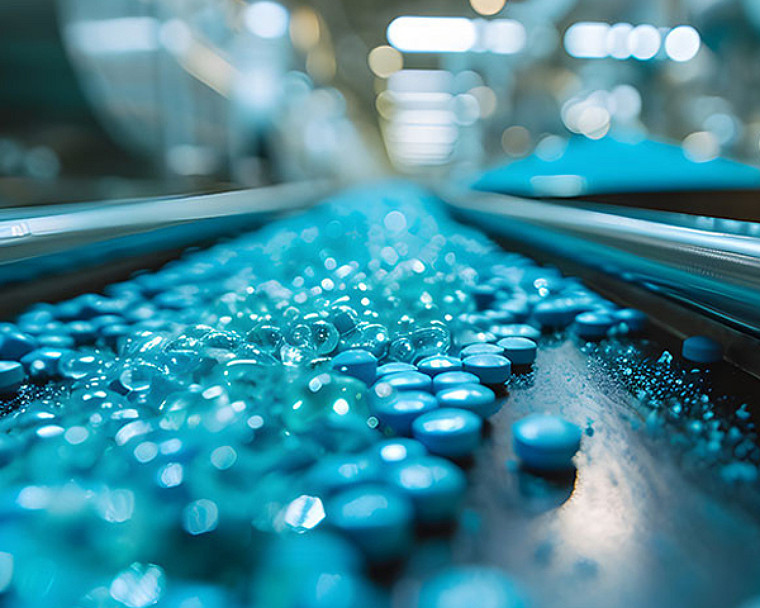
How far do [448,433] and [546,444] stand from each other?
80 mm

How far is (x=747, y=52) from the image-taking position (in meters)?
4.96

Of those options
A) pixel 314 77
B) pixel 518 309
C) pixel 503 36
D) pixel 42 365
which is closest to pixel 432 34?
pixel 503 36

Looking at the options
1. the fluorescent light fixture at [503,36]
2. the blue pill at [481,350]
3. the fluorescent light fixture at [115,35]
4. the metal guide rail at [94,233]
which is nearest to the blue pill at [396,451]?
the blue pill at [481,350]

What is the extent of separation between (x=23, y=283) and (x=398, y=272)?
758 millimetres

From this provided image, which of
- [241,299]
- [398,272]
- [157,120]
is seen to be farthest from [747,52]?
[241,299]

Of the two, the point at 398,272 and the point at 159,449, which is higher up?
the point at 159,449

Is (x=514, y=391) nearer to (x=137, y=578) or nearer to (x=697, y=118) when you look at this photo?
(x=137, y=578)

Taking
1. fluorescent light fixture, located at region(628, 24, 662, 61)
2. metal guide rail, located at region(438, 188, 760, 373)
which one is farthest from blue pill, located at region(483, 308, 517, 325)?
fluorescent light fixture, located at region(628, 24, 662, 61)

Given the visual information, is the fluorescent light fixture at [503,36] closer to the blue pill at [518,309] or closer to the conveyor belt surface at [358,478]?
the blue pill at [518,309]

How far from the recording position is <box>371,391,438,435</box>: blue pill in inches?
21.5

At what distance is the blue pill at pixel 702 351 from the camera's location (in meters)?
0.79

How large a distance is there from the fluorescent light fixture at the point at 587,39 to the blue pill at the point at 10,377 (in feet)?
23.9

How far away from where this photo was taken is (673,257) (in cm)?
87

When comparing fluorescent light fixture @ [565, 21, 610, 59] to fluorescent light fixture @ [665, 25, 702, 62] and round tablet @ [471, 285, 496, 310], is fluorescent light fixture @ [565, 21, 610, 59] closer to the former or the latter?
fluorescent light fixture @ [665, 25, 702, 62]
